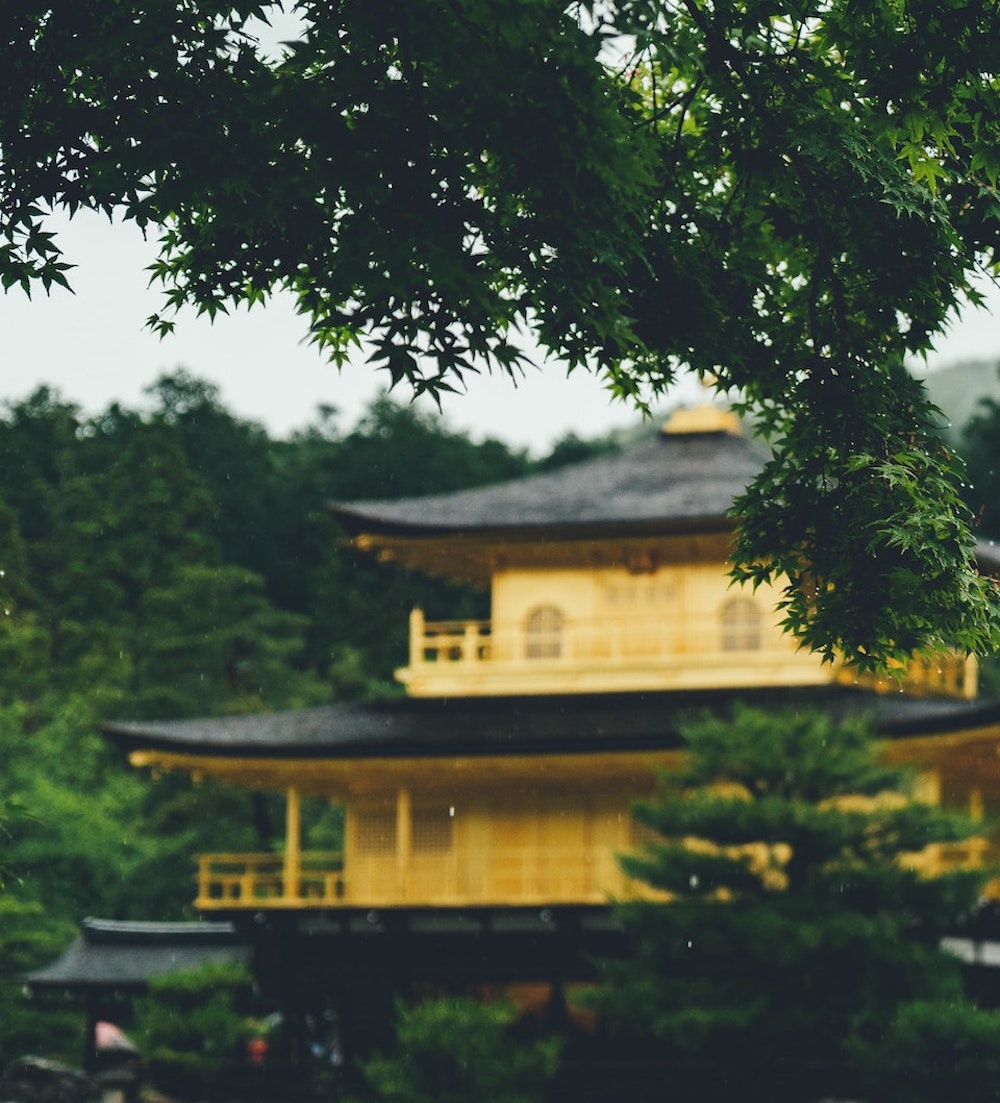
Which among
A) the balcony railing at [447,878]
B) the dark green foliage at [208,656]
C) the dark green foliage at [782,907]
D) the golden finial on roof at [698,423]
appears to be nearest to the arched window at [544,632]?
the balcony railing at [447,878]

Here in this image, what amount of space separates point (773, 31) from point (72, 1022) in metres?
26.3

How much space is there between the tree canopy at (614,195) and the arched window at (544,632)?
16674 mm

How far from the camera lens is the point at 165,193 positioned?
6195 millimetres

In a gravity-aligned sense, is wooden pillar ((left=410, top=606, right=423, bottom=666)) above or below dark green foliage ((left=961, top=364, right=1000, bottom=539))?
below

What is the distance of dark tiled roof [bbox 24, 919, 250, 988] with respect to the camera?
2719cm

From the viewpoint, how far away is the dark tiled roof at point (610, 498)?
2428 cm

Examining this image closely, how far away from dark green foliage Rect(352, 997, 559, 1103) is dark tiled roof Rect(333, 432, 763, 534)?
7.49m

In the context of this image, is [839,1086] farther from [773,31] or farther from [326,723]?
[773,31]

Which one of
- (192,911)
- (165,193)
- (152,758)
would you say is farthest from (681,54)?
(192,911)

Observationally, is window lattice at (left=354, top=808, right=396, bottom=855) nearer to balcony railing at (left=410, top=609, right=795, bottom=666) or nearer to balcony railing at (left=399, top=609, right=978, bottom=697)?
balcony railing at (left=399, top=609, right=978, bottom=697)

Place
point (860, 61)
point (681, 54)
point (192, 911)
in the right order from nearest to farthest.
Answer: point (681, 54) < point (860, 61) < point (192, 911)

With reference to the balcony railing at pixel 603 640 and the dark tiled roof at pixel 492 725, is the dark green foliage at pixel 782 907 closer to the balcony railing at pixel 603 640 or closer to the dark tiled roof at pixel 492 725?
the dark tiled roof at pixel 492 725

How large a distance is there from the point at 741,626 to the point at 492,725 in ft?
10.8

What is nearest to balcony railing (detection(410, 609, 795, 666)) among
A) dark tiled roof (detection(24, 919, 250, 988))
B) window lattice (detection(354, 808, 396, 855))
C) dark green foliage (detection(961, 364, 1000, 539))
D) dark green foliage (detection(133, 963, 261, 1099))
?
window lattice (detection(354, 808, 396, 855))
